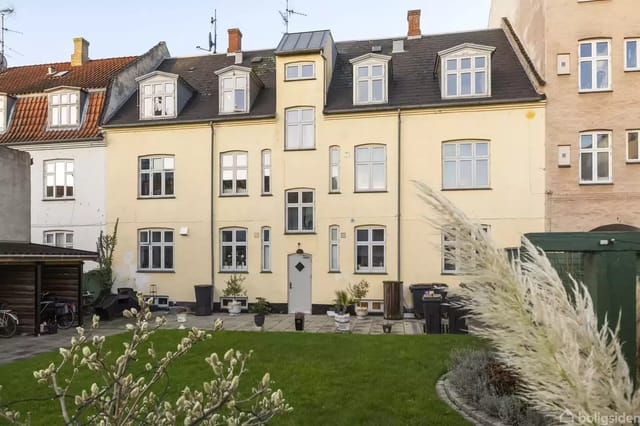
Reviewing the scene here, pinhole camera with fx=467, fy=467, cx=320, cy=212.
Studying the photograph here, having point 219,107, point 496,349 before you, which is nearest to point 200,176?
point 219,107

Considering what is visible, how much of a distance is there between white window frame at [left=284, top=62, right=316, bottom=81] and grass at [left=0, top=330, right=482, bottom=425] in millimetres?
11141

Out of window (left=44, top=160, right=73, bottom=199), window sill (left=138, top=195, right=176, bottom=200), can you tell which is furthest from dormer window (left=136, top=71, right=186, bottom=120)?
window (left=44, top=160, right=73, bottom=199)

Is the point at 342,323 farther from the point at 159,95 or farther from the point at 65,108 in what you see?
the point at 65,108

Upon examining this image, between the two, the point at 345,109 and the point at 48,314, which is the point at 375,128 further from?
the point at 48,314

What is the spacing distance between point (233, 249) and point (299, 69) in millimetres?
8309

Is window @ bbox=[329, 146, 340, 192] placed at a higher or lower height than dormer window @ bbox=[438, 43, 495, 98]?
lower

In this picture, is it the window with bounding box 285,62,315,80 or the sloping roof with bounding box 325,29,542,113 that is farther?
the window with bounding box 285,62,315,80

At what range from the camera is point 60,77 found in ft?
80.0

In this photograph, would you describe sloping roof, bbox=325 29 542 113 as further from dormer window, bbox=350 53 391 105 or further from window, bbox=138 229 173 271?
window, bbox=138 229 173 271

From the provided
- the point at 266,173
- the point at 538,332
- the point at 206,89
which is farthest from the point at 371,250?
the point at 538,332

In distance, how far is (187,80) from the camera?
2375 centimetres

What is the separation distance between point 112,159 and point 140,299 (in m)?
20.8

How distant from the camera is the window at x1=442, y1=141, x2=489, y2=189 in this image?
1853 cm

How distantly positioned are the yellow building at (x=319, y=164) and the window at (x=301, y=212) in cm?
5
